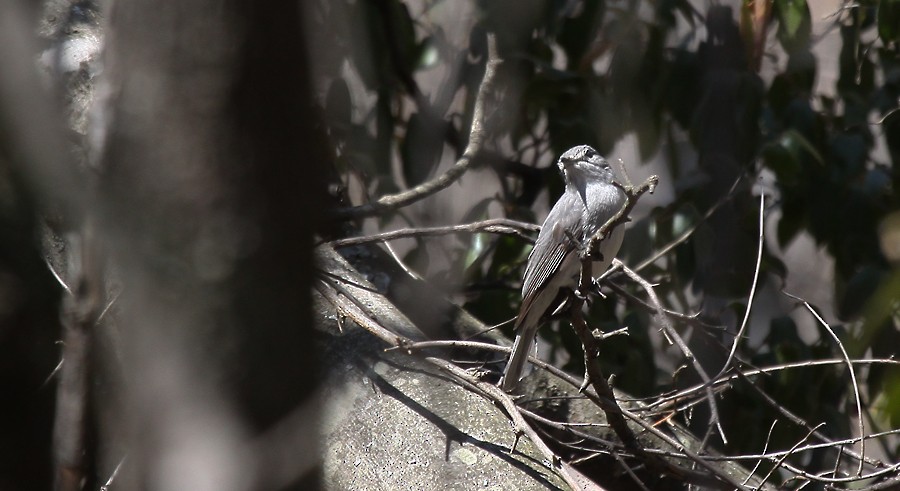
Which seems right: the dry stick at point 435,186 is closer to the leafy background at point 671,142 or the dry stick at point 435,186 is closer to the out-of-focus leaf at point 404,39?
the leafy background at point 671,142

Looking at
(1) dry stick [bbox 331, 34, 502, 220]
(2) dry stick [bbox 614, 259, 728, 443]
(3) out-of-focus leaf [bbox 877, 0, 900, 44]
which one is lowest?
(2) dry stick [bbox 614, 259, 728, 443]

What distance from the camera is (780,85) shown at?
4293 mm

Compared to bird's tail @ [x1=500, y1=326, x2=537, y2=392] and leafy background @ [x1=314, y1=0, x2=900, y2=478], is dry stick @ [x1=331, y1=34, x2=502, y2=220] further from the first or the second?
bird's tail @ [x1=500, y1=326, x2=537, y2=392]

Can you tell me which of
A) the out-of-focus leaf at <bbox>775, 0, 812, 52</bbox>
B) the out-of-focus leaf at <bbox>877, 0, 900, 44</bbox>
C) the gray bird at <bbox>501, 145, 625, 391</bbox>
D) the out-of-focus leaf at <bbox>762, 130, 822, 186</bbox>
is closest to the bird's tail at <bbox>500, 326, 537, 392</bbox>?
the gray bird at <bbox>501, 145, 625, 391</bbox>

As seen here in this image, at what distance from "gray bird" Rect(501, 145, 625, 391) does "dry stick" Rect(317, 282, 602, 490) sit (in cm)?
50

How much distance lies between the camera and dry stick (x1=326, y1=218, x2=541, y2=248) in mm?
3242

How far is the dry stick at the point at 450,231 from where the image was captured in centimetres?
324

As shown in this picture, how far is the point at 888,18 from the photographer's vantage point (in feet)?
12.0

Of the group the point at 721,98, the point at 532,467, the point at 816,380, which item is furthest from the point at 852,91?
the point at 532,467

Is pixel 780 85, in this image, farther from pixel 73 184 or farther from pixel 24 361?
pixel 73 184

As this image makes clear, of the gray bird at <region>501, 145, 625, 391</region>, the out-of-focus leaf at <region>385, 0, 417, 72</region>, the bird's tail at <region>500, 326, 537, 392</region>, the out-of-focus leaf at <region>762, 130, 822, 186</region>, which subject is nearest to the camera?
the bird's tail at <region>500, 326, 537, 392</region>

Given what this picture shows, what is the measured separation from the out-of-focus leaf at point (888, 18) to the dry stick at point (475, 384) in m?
2.13

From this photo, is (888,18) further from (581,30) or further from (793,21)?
(581,30)

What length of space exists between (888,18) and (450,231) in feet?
6.35
